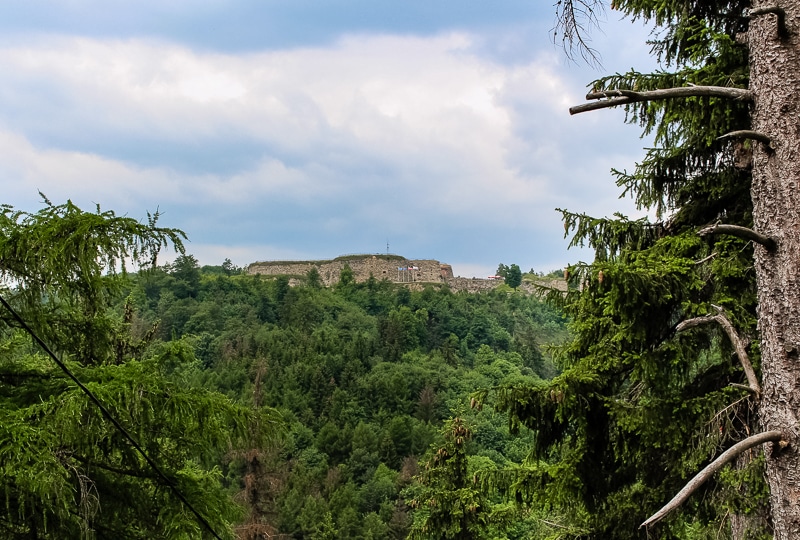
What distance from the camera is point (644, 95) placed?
1.98 meters

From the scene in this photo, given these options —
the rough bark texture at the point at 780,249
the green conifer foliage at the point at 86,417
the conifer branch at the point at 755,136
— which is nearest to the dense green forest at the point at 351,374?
the green conifer foliage at the point at 86,417

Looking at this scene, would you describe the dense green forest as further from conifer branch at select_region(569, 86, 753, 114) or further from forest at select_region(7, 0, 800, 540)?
conifer branch at select_region(569, 86, 753, 114)

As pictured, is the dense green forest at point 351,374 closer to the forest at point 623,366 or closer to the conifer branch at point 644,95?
the forest at point 623,366

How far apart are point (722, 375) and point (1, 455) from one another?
392 centimetres

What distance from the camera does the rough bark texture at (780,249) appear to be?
203 cm

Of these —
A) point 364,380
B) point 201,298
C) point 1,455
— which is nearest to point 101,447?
point 1,455

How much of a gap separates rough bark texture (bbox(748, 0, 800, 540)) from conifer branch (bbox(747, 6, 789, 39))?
2 cm

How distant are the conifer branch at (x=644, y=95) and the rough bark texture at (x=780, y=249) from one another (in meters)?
0.12

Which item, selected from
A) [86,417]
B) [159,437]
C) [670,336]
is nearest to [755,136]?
[670,336]

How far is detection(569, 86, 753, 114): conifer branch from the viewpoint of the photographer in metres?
1.96

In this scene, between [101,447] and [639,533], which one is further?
[639,533]

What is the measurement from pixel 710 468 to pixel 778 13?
4.92ft

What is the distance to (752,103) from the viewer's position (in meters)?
2.30

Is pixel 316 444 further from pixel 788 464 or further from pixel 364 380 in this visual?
pixel 788 464
